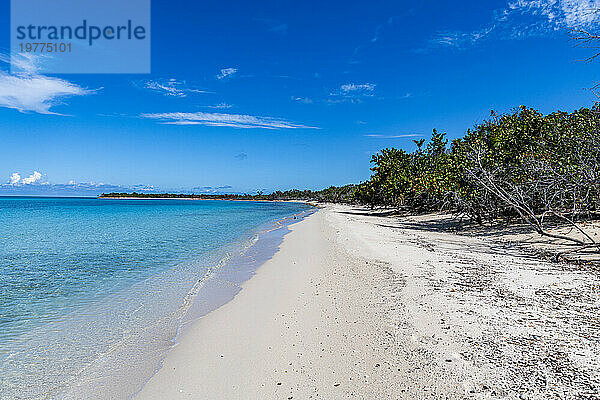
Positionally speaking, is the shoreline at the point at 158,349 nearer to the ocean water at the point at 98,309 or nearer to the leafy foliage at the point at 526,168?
the ocean water at the point at 98,309

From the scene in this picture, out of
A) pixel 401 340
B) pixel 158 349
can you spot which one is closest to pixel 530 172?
pixel 401 340

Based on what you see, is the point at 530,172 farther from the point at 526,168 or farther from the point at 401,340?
the point at 401,340

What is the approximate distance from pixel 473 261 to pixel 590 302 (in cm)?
398

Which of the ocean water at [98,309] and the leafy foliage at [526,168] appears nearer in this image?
the ocean water at [98,309]

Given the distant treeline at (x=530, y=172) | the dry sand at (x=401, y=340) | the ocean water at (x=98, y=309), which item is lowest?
the ocean water at (x=98, y=309)

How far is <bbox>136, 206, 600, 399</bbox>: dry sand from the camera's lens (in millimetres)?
3486

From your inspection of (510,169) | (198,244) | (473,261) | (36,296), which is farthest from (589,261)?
(198,244)

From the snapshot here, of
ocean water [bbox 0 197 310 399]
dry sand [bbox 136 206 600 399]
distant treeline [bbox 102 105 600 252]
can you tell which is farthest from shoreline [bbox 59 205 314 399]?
distant treeline [bbox 102 105 600 252]

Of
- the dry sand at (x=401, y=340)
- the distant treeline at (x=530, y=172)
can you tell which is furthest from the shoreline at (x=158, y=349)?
the distant treeline at (x=530, y=172)

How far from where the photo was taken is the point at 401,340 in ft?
14.8

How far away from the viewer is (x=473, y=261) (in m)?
9.44

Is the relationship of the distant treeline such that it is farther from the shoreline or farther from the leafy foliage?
the shoreline

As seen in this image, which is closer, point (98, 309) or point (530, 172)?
point (98, 309)

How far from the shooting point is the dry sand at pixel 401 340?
3.49 m
